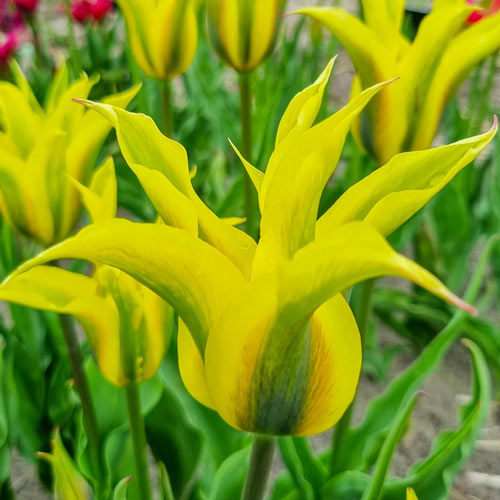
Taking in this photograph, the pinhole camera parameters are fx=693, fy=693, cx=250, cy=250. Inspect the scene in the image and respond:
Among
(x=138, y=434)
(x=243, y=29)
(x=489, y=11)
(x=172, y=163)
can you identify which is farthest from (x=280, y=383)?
(x=489, y=11)

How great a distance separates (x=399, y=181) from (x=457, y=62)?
28cm

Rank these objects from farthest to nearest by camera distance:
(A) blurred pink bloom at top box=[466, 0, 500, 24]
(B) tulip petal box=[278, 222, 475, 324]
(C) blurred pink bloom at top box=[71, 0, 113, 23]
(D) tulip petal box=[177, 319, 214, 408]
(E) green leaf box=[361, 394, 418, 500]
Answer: (C) blurred pink bloom at top box=[71, 0, 113, 23] < (A) blurred pink bloom at top box=[466, 0, 500, 24] < (E) green leaf box=[361, 394, 418, 500] < (D) tulip petal box=[177, 319, 214, 408] < (B) tulip petal box=[278, 222, 475, 324]

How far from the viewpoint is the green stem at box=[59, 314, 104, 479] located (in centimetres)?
56

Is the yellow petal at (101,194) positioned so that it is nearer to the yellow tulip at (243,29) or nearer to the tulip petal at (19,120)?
the tulip petal at (19,120)

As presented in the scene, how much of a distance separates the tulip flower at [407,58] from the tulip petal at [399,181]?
9.8 inches

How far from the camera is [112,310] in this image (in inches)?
17.8

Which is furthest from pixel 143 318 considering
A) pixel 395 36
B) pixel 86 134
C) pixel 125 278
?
pixel 395 36

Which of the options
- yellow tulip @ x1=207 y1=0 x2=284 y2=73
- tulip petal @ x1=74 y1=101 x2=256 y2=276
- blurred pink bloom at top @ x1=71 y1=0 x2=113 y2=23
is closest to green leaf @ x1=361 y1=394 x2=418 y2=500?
tulip petal @ x1=74 y1=101 x2=256 y2=276

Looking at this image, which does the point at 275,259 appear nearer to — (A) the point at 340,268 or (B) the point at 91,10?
(A) the point at 340,268

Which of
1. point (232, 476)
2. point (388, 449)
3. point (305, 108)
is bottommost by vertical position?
point (232, 476)

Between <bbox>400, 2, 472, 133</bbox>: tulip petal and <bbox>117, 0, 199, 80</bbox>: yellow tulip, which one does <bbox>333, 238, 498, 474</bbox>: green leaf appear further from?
<bbox>117, 0, 199, 80</bbox>: yellow tulip

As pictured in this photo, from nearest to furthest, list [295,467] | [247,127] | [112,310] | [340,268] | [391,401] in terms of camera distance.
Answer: [340,268] → [112,310] → [295,467] → [391,401] → [247,127]

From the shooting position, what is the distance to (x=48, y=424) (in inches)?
32.2

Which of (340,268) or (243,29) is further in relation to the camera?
(243,29)
